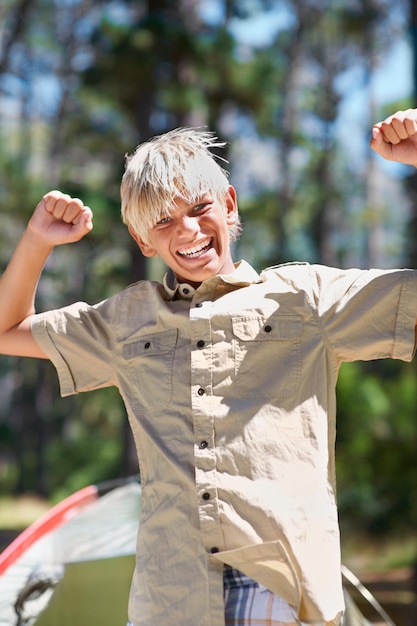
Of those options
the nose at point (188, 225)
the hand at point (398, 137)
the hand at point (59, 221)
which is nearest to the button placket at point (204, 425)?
the nose at point (188, 225)

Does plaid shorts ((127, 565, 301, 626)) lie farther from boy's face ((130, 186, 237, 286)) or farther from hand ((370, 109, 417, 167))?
hand ((370, 109, 417, 167))

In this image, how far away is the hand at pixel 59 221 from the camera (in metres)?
1.35

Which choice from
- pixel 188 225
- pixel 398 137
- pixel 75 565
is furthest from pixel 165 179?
pixel 75 565

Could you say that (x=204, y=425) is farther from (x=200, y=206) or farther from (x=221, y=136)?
(x=221, y=136)

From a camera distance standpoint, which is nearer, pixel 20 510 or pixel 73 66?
pixel 20 510

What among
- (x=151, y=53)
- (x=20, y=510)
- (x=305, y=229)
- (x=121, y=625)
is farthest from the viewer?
(x=305, y=229)

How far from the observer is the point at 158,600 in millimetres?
1194

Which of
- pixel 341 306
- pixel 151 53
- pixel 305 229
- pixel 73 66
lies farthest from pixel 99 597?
pixel 73 66

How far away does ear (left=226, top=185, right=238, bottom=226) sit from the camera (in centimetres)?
138

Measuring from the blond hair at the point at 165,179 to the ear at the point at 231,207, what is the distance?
0.03 meters

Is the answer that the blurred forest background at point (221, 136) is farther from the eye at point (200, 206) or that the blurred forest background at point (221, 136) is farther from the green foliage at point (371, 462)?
the eye at point (200, 206)

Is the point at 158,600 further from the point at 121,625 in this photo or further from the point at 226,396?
the point at 121,625

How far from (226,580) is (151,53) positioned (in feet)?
22.6

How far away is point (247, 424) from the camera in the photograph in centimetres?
121
